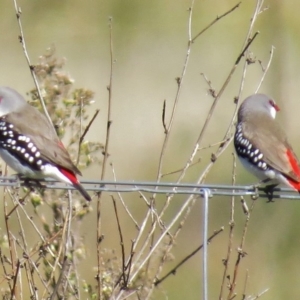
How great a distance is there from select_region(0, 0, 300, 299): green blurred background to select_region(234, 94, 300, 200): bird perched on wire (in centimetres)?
346

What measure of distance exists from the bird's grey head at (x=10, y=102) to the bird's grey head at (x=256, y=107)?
4.87 ft

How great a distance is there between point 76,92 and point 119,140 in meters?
Answer: 7.04

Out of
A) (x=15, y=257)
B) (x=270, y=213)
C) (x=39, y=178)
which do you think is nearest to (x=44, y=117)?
→ (x=39, y=178)

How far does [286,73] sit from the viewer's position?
601 inches

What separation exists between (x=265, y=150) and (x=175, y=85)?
8399 millimetres

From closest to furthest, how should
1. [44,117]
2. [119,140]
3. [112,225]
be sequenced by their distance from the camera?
1. [44,117]
2. [112,225]
3. [119,140]

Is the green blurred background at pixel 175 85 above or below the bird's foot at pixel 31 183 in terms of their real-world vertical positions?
above

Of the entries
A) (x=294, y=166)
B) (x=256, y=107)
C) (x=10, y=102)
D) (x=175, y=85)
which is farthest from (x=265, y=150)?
(x=175, y=85)

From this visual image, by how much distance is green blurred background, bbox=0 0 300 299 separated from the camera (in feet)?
34.6

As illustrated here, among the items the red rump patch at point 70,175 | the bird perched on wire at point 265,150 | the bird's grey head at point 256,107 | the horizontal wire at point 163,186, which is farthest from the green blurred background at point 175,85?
the horizontal wire at point 163,186

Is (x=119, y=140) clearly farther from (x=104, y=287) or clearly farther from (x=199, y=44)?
(x=104, y=287)

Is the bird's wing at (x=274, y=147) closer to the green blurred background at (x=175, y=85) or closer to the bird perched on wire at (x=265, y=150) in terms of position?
the bird perched on wire at (x=265, y=150)

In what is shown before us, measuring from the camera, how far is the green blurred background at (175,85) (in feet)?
34.6

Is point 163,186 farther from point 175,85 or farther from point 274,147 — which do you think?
point 175,85
